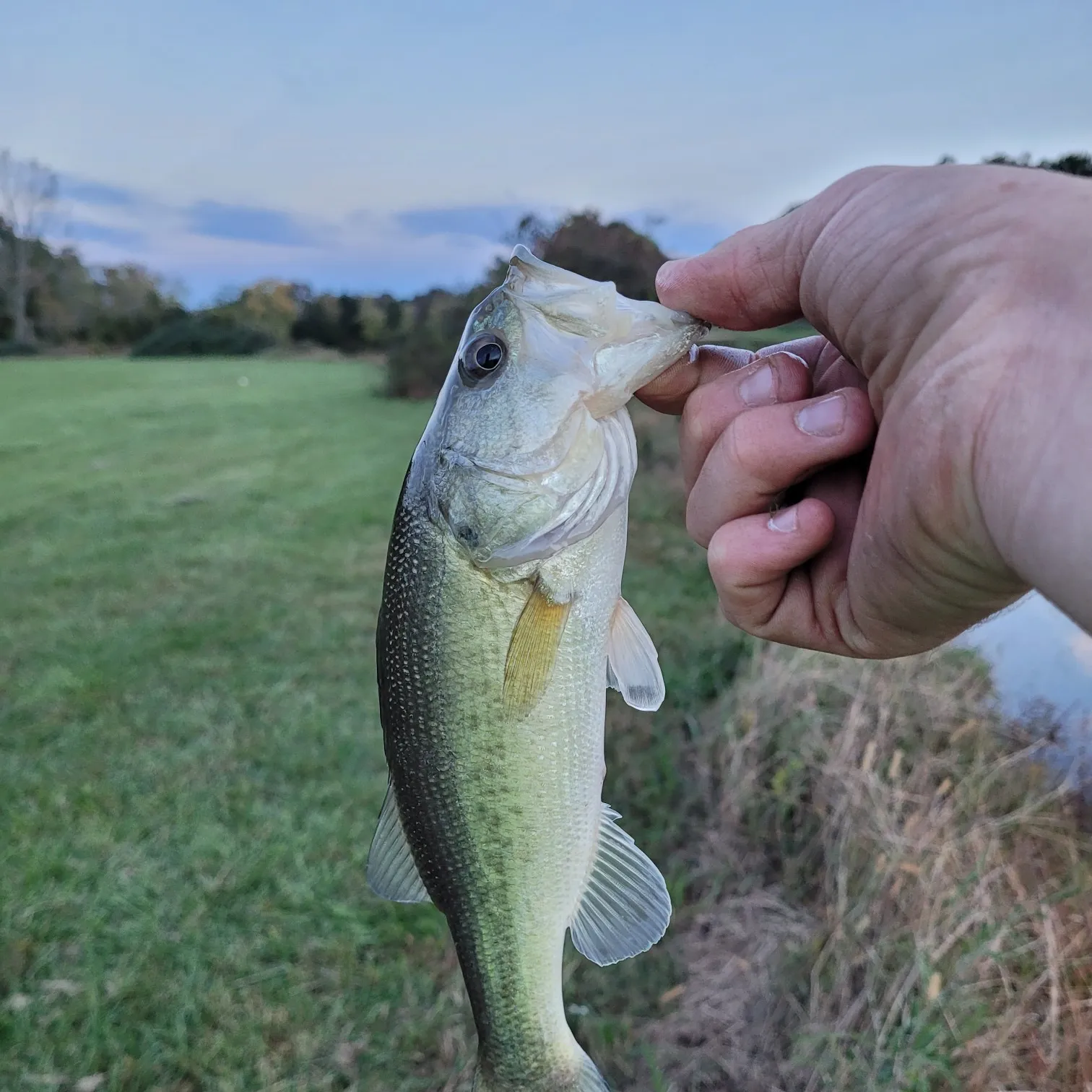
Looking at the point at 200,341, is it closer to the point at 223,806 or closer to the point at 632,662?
the point at 223,806

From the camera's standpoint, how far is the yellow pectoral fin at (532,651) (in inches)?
63.8

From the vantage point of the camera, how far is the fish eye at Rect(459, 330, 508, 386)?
170 centimetres

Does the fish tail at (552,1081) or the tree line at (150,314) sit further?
the tree line at (150,314)

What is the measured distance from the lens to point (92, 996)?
3.49 m

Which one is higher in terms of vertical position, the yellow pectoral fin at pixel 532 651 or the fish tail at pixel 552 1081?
the yellow pectoral fin at pixel 532 651

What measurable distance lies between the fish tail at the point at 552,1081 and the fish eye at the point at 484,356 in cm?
142

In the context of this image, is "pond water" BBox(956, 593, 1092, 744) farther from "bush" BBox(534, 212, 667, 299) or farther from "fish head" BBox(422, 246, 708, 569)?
"bush" BBox(534, 212, 667, 299)

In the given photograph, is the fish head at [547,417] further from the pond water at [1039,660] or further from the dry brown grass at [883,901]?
the pond water at [1039,660]

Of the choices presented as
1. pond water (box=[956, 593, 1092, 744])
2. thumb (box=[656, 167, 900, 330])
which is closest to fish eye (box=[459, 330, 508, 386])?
thumb (box=[656, 167, 900, 330])

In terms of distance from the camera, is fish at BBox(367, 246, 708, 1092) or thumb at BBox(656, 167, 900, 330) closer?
fish at BBox(367, 246, 708, 1092)

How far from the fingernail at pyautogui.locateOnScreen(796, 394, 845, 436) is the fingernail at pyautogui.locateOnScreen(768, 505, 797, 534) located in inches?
7.5

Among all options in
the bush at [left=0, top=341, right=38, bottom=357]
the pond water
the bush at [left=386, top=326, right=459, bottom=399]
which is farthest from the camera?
the bush at [left=0, top=341, right=38, bottom=357]

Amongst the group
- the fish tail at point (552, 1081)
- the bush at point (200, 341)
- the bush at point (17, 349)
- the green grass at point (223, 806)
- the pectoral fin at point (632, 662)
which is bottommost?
the green grass at point (223, 806)

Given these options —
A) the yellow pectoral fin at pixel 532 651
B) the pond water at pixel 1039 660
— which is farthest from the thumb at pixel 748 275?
the pond water at pixel 1039 660
